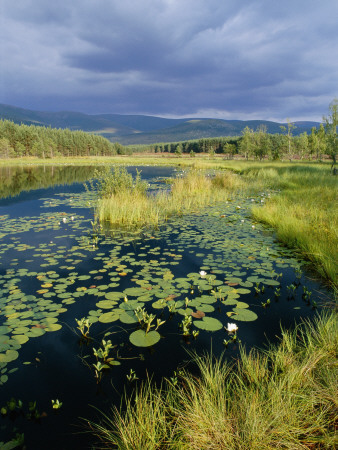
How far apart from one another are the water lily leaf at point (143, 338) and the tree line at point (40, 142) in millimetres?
69904

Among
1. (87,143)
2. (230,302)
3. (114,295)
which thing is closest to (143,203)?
(114,295)

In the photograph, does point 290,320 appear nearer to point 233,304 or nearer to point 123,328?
point 233,304

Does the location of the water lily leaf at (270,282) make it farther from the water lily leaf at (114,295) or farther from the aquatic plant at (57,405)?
the aquatic plant at (57,405)

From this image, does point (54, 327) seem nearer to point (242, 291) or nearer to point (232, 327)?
point (232, 327)

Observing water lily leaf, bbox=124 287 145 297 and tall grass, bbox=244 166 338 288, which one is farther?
tall grass, bbox=244 166 338 288

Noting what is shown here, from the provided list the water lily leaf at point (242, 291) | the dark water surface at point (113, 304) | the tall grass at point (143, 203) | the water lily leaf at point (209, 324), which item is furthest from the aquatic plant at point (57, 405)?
the tall grass at point (143, 203)

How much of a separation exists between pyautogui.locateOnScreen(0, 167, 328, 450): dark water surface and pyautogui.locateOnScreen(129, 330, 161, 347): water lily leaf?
0.05 metres

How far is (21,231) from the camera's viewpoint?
325 inches

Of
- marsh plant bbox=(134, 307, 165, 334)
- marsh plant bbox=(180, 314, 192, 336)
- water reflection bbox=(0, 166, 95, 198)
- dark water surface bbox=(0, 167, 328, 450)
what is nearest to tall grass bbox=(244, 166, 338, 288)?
dark water surface bbox=(0, 167, 328, 450)

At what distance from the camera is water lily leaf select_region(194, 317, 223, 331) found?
347 centimetres

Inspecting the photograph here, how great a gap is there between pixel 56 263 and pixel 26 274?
683mm

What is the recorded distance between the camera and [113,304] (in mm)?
4027

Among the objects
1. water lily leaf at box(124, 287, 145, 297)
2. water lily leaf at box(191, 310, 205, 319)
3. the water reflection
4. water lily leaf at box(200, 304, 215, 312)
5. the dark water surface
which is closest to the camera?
the dark water surface

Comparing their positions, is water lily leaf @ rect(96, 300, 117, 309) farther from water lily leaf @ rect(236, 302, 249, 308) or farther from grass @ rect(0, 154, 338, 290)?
grass @ rect(0, 154, 338, 290)
